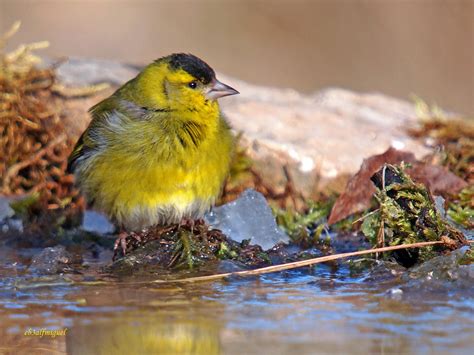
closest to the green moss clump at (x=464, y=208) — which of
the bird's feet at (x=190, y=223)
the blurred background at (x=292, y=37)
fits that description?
the bird's feet at (x=190, y=223)

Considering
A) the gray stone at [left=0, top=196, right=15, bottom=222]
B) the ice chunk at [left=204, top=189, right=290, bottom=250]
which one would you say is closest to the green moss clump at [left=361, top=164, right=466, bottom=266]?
the ice chunk at [left=204, top=189, right=290, bottom=250]

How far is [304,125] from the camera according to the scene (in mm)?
7457

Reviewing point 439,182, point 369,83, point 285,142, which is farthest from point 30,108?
point 369,83

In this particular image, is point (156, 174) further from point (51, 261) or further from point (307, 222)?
point (307, 222)

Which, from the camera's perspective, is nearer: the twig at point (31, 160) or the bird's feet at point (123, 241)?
the bird's feet at point (123, 241)

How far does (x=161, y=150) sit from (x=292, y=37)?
1123cm

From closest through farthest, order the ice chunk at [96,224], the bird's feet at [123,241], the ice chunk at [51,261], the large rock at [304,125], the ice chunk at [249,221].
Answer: the ice chunk at [51,261] < the bird's feet at [123,241] < the ice chunk at [249,221] < the ice chunk at [96,224] < the large rock at [304,125]

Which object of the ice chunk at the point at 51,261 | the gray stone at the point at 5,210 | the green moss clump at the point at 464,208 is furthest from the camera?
the gray stone at the point at 5,210

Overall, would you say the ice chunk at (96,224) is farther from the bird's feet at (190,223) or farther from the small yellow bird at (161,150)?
the bird's feet at (190,223)

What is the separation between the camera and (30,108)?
726cm

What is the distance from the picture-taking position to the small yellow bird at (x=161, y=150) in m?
5.34

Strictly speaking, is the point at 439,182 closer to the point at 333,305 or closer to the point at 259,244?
the point at 259,244

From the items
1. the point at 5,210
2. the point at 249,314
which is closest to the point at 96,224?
the point at 5,210

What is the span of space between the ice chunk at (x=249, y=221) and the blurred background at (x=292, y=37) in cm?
835
